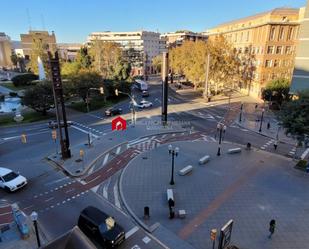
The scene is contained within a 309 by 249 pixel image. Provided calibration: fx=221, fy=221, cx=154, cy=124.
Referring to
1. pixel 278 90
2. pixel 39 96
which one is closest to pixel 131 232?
pixel 39 96

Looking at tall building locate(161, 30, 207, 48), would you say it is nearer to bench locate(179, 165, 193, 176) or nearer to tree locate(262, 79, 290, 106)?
tree locate(262, 79, 290, 106)

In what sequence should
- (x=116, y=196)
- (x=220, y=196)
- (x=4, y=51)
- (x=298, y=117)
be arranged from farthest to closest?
(x=4, y=51) → (x=298, y=117) → (x=116, y=196) → (x=220, y=196)

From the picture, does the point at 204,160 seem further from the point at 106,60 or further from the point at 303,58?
the point at 106,60

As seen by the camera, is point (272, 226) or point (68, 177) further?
point (68, 177)

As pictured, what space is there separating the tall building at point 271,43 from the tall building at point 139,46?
61.4m

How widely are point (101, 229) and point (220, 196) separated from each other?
1016 cm

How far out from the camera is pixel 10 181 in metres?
19.4

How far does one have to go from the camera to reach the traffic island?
48.7 feet

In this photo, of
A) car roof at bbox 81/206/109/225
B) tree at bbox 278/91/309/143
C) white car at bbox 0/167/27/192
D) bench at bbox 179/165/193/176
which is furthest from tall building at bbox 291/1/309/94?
white car at bbox 0/167/27/192

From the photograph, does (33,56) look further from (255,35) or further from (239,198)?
(239,198)

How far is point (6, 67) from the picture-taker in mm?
146000

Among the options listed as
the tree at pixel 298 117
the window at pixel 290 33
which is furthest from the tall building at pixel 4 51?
the tree at pixel 298 117

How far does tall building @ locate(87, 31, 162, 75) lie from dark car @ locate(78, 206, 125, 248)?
3958 inches

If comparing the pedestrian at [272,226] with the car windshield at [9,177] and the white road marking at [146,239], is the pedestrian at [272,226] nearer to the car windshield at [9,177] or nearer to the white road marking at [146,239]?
the white road marking at [146,239]
